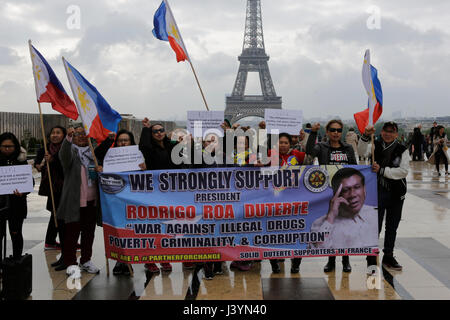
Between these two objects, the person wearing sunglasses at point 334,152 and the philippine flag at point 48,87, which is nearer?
the person wearing sunglasses at point 334,152

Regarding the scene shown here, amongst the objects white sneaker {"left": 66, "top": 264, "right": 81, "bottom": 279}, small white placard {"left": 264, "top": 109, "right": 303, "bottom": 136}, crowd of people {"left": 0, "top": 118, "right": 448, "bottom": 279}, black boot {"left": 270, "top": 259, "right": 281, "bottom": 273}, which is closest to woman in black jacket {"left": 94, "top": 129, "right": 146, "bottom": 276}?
crowd of people {"left": 0, "top": 118, "right": 448, "bottom": 279}

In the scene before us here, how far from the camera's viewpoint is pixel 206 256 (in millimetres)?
5352

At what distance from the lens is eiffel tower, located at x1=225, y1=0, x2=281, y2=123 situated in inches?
2562

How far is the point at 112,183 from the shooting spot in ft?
17.9

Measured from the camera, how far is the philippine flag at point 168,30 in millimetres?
6746

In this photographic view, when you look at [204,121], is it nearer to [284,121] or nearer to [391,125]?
[284,121]

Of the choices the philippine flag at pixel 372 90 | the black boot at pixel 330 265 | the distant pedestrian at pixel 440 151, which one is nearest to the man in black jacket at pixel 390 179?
the philippine flag at pixel 372 90

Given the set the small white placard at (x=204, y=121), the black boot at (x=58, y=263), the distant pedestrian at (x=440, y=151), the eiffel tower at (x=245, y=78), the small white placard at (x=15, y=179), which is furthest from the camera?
the eiffel tower at (x=245, y=78)

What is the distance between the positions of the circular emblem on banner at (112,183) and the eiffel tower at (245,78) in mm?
56417

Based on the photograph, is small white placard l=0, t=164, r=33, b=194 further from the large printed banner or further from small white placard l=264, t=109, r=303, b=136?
small white placard l=264, t=109, r=303, b=136

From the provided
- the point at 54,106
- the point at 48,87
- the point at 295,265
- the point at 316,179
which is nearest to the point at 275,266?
the point at 295,265

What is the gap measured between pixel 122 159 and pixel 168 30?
230 cm

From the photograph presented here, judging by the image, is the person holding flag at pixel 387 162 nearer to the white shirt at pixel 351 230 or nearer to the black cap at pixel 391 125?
the black cap at pixel 391 125
